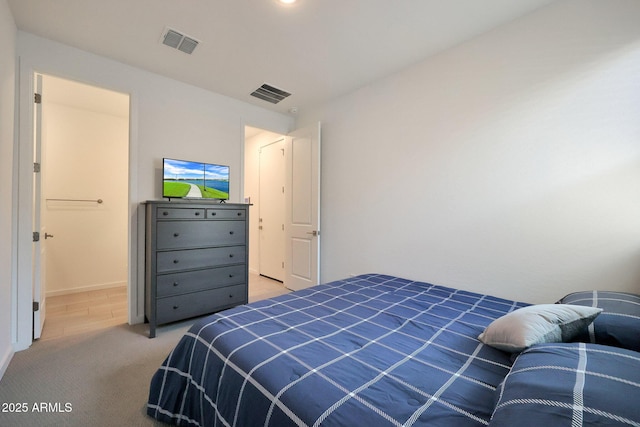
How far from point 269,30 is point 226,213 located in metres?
1.78

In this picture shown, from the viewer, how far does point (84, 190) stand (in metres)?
3.79

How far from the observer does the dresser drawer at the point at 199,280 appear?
7.98 feet

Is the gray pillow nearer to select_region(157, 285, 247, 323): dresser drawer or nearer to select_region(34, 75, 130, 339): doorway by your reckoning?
select_region(157, 285, 247, 323): dresser drawer

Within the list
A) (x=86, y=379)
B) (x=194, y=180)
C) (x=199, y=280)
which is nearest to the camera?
(x=86, y=379)

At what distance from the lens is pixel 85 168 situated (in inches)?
149

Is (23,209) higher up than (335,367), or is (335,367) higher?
(23,209)

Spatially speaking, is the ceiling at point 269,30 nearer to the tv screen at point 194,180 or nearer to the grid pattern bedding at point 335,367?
the tv screen at point 194,180

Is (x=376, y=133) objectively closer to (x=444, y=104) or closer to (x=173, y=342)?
Result: (x=444, y=104)

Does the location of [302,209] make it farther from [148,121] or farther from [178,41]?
[178,41]

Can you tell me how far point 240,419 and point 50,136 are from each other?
467 centimetres

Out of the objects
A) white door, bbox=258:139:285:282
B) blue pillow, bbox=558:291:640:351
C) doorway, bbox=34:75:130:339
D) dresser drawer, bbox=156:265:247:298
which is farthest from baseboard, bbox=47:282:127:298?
blue pillow, bbox=558:291:640:351

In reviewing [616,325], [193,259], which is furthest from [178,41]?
[616,325]

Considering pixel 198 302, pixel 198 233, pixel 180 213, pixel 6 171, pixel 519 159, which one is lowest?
pixel 198 302

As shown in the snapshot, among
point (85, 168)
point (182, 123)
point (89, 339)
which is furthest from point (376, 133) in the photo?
point (85, 168)
